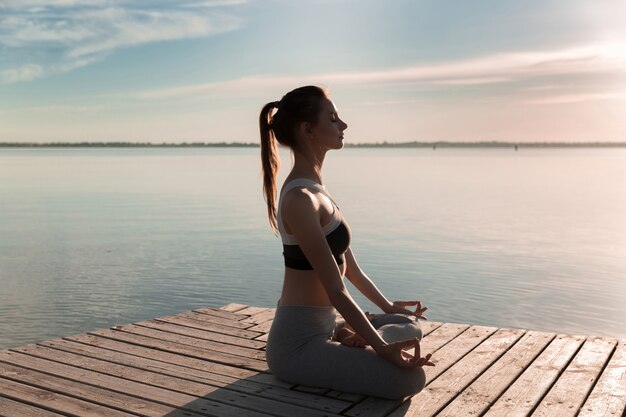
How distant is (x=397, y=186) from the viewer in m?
36.8

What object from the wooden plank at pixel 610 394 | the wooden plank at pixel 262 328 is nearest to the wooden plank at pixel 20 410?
the wooden plank at pixel 262 328

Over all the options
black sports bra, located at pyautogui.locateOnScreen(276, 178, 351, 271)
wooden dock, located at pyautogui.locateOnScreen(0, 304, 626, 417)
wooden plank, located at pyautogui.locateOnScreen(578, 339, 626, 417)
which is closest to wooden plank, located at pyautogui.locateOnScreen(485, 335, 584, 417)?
wooden dock, located at pyautogui.locateOnScreen(0, 304, 626, 417)

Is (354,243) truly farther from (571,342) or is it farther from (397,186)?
(397,186)

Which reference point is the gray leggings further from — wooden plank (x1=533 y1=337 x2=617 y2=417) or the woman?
wooden plank (x1=533 y1=337 x2=617 y2=417)

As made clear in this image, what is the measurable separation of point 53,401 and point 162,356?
1.12 m

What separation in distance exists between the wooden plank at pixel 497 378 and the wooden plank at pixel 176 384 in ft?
3.04

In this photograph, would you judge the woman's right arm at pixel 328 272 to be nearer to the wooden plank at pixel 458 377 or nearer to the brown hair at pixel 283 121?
the wooden plank at pixel 458 377

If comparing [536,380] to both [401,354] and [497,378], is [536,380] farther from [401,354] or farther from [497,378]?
[401,354]

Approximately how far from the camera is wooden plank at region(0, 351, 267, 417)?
428 centimetres

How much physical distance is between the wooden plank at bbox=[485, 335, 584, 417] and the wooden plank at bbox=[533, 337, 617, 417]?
0.17 ft

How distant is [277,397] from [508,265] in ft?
34.7

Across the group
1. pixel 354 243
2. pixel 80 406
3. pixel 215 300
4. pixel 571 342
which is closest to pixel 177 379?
pixel 80 406

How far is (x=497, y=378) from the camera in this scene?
195 inches

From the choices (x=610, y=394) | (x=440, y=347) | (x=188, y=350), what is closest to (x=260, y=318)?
(x=188, y=350)
